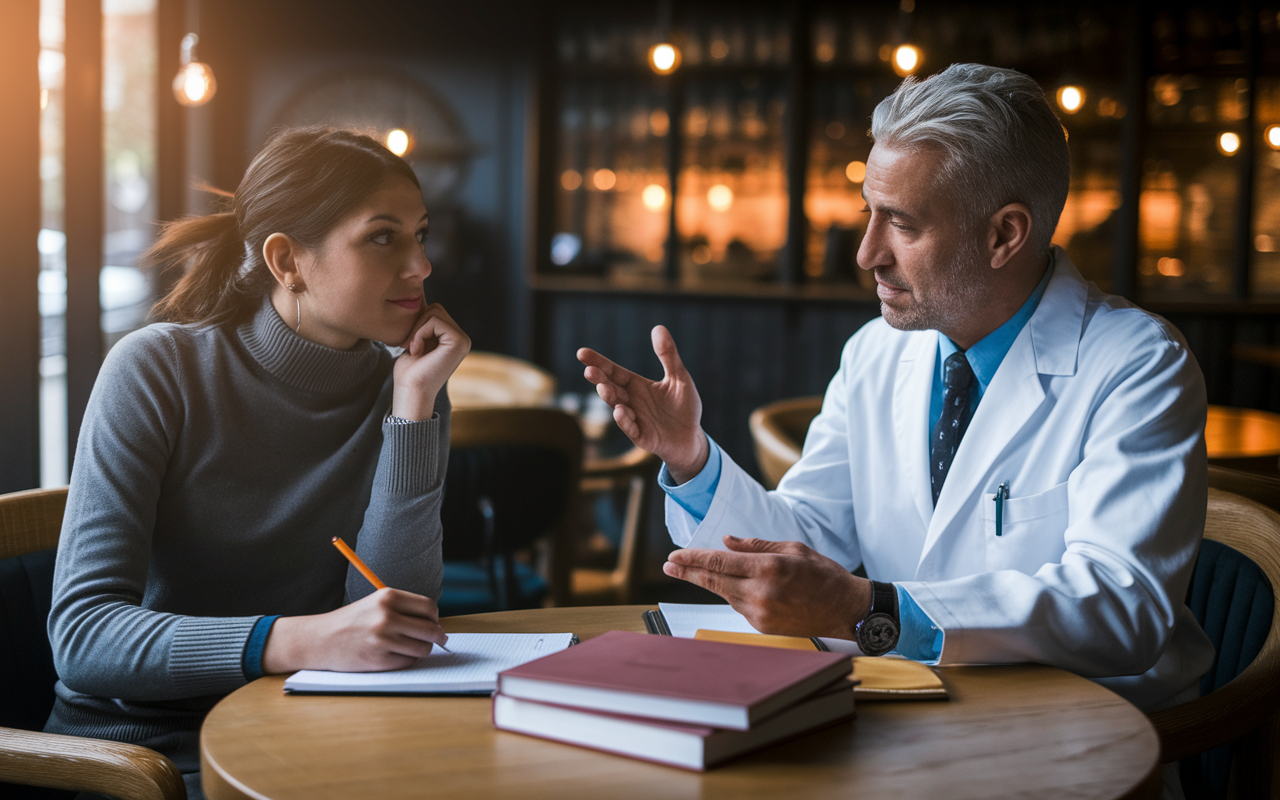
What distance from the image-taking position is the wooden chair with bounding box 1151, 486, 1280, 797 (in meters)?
1.21

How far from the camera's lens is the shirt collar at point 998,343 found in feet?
5.15

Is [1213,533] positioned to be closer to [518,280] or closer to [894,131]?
[894,131]

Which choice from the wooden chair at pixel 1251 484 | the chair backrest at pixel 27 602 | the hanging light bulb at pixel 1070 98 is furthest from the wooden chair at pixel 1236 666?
the hanging light bulb at pixel 1070 98

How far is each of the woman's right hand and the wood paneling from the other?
2.41 m

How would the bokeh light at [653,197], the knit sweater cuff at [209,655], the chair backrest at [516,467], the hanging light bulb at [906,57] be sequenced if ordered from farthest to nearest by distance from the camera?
1. the bokeh light at [653,197]
2. the hanging light bulb at [906,57]
3. the chair backrest at [516,467]
4. the knit sweater cuff at [209,655]

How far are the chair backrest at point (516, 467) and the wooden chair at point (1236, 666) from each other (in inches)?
58.9

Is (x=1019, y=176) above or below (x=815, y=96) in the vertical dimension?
below

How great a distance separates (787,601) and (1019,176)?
755 millimetres

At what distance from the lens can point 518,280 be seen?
6523mm

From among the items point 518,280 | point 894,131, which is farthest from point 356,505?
point 518,280

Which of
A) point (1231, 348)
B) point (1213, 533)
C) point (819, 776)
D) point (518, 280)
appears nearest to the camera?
point (819, 776)

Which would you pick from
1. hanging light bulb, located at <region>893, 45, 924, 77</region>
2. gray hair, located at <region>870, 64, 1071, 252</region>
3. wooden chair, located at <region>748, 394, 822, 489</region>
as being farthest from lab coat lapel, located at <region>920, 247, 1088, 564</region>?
hanging light bulb, located at <region>893, 45, 924, 77</region>

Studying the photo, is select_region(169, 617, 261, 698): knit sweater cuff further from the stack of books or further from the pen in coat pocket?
the pen in coat pocket

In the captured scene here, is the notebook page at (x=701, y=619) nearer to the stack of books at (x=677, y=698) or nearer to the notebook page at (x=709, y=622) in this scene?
the notebook page at (x=709, y=622)
